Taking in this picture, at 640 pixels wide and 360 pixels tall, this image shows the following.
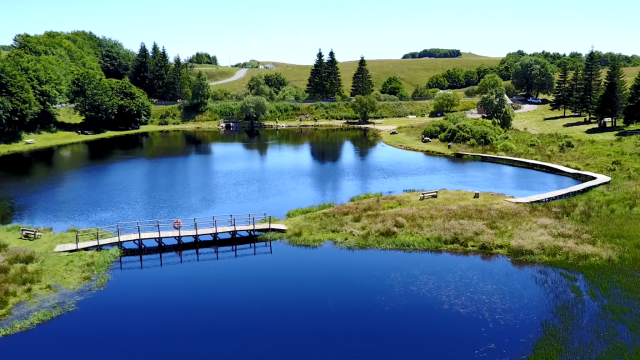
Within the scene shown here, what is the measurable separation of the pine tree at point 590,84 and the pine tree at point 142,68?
4710 inches

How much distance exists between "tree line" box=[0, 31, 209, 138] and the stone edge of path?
81465 millimetres

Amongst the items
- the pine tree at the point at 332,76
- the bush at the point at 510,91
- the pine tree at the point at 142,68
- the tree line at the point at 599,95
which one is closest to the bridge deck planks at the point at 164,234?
the tree line at the point at 599,95

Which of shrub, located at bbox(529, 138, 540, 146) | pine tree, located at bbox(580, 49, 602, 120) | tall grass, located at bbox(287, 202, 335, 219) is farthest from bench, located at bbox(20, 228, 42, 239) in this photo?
pine tree, located at bbox(580, 49, 602, 120)

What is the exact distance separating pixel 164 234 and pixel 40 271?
31.1 ft

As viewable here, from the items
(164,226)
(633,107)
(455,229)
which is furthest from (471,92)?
(164,226)

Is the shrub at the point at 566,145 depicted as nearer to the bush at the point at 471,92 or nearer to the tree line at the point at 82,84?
the bush at the point at 471,92

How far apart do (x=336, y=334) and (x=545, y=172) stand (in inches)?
1956

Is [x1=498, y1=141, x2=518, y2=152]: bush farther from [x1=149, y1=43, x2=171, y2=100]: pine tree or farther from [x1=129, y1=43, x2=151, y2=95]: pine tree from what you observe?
[x1=129, y1=43, x2=151, y2=95]: pine tree

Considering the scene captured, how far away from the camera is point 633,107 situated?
278ft

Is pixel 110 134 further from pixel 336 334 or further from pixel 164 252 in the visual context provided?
pixel 336 334

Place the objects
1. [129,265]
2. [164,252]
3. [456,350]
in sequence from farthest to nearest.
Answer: [164,252] → [129,265] → [456,350]

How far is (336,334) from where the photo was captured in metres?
27.2

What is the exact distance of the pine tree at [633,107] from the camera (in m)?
84.0

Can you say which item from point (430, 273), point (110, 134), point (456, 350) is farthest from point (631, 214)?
point (110, 134)
